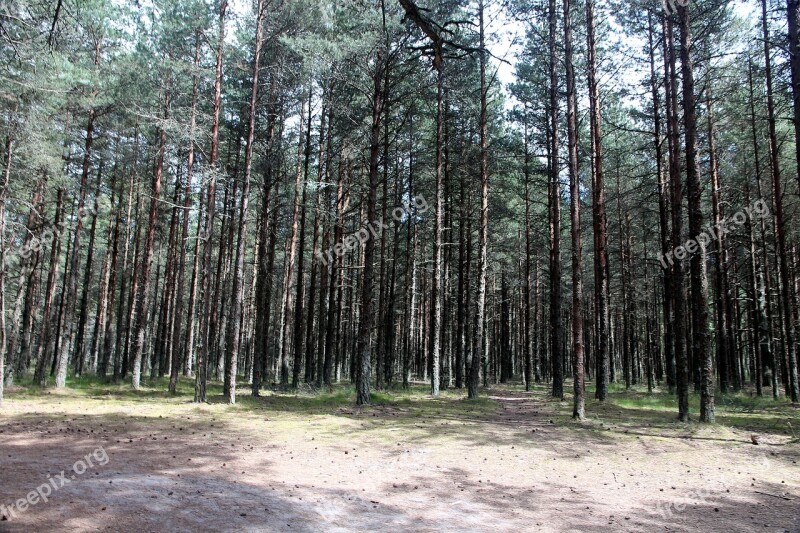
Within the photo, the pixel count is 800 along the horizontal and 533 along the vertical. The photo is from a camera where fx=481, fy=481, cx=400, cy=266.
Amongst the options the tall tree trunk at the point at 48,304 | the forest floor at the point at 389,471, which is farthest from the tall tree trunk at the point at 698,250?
the tall tree trunk at the point at 48,304

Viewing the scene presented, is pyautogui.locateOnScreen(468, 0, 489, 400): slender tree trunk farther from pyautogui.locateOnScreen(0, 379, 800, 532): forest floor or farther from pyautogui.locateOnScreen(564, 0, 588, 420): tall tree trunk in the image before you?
pyautogui.locateOnScreen(564, 0, 588, 420): tall tree trunk

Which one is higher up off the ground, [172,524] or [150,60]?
[150,60]

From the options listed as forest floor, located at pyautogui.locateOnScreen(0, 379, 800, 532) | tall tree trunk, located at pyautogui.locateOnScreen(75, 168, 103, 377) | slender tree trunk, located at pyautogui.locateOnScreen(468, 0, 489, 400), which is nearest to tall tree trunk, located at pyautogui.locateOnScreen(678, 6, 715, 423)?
forest floor, located at pyautogui.locateOnScreen(0, 379, 800, 532)

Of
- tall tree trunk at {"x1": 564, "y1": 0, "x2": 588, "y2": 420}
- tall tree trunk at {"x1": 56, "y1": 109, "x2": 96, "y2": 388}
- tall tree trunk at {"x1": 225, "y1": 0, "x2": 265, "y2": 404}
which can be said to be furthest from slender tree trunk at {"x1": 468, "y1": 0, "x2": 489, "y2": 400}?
tall tree trunk at {"x1": 56, "y1": 109, "x2": 96, "y2": 388}

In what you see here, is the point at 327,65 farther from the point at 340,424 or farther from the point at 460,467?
the point at 460,467

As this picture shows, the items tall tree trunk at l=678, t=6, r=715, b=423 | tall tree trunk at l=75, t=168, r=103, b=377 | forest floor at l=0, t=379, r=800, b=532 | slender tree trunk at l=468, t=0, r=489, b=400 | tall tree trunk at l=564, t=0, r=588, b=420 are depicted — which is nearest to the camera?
forest floor at l=0, t=379, r=800, b=532

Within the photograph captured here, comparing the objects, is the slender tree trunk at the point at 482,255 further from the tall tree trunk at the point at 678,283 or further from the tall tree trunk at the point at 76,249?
the tall tree trunk at the point at 76,249

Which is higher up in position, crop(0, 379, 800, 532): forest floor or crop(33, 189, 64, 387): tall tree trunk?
crop(33, 189, 64, 387): tall tree trunk

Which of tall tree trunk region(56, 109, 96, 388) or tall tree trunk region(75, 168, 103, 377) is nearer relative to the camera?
tall tree trunk region(56, 109, 96, 388)

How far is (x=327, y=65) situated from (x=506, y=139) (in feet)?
31.9

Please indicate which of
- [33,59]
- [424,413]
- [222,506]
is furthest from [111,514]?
[33,59]

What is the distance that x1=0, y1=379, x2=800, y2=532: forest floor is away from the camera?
5.47 m

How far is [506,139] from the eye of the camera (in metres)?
22.2

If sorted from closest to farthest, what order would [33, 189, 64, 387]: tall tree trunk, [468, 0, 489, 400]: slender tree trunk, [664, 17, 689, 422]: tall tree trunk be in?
[664, 17, 689, 422]: tall tree trunk < [468, 0, 489, 400]: slender tree trunk < [33, 189, 64, 387]: tall tree trunk
